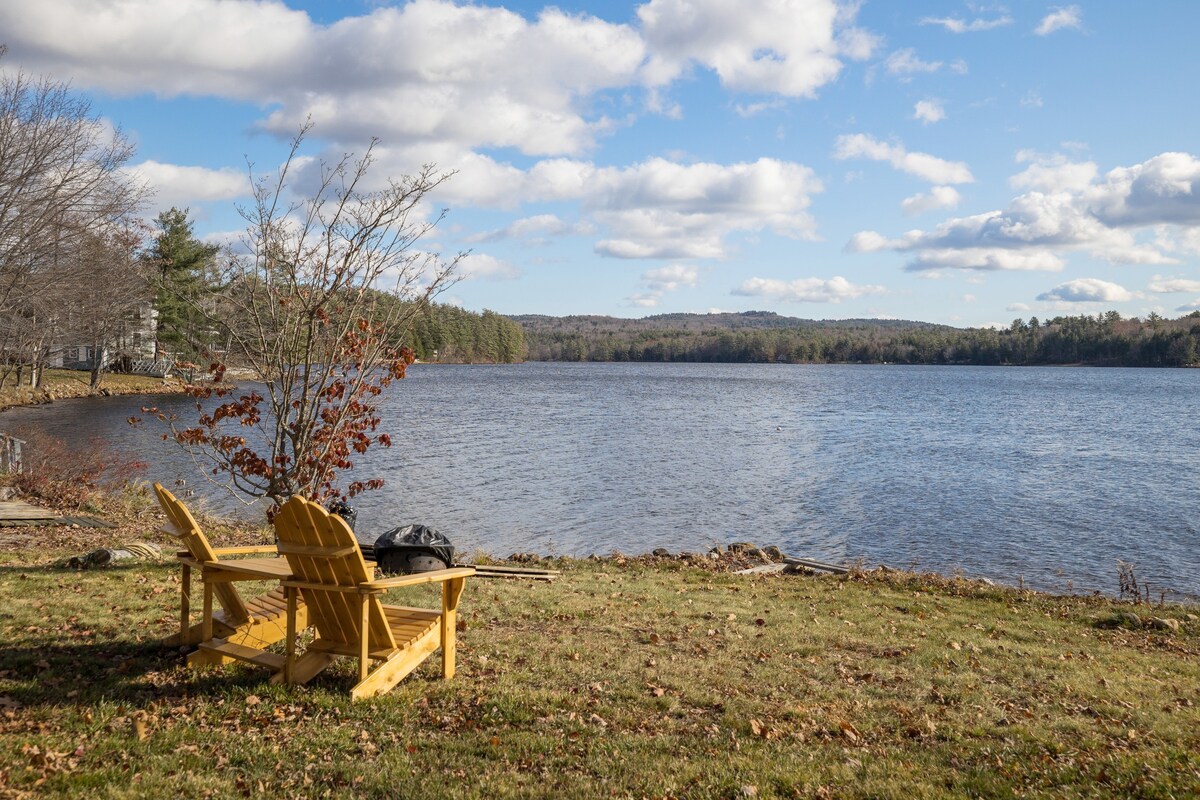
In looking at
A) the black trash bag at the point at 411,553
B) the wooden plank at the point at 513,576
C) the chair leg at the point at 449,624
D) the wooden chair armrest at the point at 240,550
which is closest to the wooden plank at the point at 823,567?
the wooden plank at the point at 513,576

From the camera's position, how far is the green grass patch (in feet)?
15.5

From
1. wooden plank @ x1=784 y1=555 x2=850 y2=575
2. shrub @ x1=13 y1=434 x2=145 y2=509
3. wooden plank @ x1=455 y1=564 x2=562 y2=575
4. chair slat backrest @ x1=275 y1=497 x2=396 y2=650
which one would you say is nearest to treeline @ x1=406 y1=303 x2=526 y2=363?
shrub @ x1=13 y1=434 x2=145 y2=509

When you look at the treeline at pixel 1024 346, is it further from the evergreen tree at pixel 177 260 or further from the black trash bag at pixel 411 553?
the black trash bag at pixel 411 553

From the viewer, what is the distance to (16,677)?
5.96m

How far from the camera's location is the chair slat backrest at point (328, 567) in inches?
212

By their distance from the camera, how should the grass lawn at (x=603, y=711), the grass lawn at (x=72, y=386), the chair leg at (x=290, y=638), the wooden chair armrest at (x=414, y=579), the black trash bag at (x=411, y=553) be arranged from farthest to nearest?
1. the grass lawn at (x=72, y=386)
2. the black trash bag at (x=411, y=553)
3. the chair leg at (x=290, y=638)
4. the wooden chair armrest at (x=414, y=579)
5. the grass lawn at (x=603, y=711)

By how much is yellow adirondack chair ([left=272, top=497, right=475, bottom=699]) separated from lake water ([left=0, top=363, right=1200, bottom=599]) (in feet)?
Result: 34.9

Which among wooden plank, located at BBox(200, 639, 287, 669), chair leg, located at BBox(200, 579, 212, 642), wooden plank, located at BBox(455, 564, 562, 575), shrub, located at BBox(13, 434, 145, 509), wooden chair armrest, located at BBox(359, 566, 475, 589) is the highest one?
wooden chair armrest, located at BBox(359, 566, 475, 589)

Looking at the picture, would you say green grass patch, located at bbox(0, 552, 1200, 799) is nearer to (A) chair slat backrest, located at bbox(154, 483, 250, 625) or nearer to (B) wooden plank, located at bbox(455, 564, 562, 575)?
(A) chair slat backrest, located at bbox(154, 483, 250, 625)

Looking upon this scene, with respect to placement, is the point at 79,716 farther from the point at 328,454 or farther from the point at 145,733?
the point at 328,454

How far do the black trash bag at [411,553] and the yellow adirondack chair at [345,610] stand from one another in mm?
5094

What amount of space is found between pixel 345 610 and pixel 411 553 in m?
5.76

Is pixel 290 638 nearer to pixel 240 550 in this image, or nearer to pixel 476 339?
pixel 240 550

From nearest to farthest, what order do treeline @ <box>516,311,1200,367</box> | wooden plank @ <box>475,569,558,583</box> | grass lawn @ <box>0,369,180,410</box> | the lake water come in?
wooden plank @ <box>475,569,558,583</box> → the lake water → grass lawn @ <box>0,369,180,410</box> → treeline @ <box>516,311,1200,367</box>
